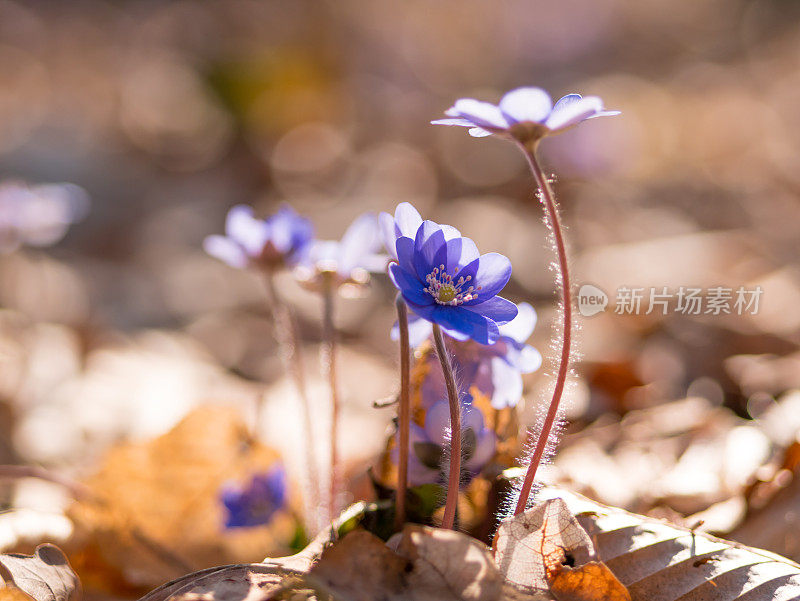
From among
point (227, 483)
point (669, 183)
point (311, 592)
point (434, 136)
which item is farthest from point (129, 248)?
point (311, 592)

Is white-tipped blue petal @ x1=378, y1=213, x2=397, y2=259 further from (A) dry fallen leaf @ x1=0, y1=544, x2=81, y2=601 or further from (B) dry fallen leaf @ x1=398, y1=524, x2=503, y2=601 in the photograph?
(A) dry fallen leaf @ x1=0, y1=544, x2=81, y2=601

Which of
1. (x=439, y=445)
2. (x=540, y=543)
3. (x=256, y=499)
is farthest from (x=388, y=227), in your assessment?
(x=256, y=499)

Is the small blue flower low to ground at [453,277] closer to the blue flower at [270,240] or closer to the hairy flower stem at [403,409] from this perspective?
the hairy flower stem at [403,409]

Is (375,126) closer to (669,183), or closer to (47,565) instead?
(669,183)

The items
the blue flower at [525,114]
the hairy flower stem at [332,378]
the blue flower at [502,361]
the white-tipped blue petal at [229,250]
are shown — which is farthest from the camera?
the white-tipped blue petal at [229,250]

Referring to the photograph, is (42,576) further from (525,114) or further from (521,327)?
(525,114)

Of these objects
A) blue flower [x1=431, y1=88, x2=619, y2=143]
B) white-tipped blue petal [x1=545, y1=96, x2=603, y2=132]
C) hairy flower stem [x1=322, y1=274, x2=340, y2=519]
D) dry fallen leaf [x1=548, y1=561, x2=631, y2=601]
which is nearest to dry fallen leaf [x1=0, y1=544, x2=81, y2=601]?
hairy flower stem [x1=322, y1=274, x2=340, y2=519]

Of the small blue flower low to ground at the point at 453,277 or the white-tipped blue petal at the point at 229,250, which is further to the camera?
the white-tipped blue petal at the point at 229,250

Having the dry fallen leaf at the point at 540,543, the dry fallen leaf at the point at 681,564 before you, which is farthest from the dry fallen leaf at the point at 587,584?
the dry fallen leaf at the point at 681,564
